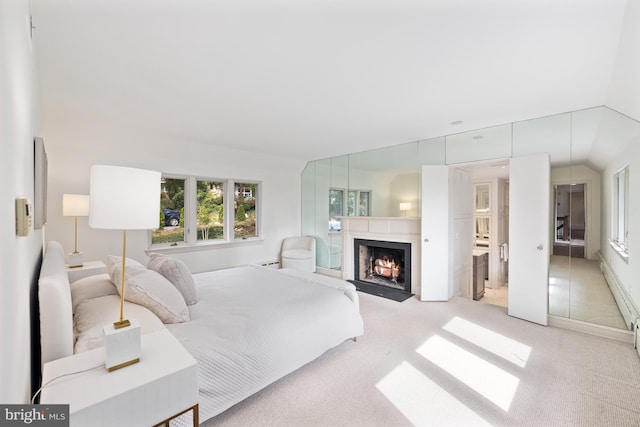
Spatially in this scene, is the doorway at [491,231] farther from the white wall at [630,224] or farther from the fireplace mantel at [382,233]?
the white wall at [630,224]

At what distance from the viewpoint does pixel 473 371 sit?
7.59ft

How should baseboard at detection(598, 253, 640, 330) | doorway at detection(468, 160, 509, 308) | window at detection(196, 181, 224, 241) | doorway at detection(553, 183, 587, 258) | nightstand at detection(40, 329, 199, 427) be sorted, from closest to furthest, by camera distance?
nightstand at detection(40, 329, 199, 427), baseboard at detection(598, 253, 640, 330), doorway at detection(553, 183, 587, 258), doorway at detection(468, 160, 509, 308), window at detection(196, 181, 224, 241)

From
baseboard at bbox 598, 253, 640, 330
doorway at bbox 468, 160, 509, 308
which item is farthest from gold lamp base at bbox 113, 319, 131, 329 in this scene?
doorway at bbox 468, 160, 509, 308

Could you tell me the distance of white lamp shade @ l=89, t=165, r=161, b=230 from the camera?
119cm

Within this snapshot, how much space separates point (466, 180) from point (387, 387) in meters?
3.58

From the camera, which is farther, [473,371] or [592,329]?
[592,329]

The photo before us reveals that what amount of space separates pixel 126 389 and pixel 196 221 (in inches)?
159

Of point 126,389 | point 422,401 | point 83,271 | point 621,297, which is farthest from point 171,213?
point 621,297

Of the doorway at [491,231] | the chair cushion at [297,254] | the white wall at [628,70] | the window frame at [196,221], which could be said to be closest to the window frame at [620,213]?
the white wall at [628,70]

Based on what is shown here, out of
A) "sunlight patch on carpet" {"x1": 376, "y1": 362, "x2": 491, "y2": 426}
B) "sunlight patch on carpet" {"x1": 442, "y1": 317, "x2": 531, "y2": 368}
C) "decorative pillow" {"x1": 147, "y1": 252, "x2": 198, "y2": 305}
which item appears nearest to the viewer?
"sunlight patch on carpet" {"x1": 376, "y1": 362, "x2": 491, "y2": 426}

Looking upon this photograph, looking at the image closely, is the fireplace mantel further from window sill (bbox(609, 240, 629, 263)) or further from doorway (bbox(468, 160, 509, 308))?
window sill (bbox(609, 240, 629, 263))

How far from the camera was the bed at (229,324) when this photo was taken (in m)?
1.43

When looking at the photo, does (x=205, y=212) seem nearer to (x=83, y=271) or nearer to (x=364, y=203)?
(x=83, y=271)

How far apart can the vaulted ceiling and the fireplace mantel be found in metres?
1.74
